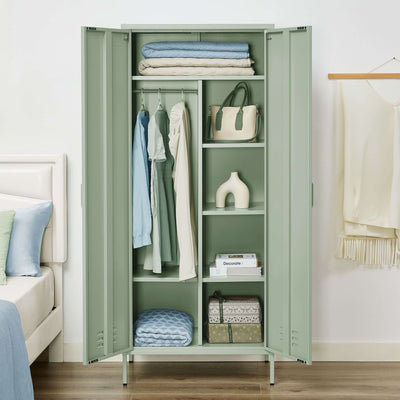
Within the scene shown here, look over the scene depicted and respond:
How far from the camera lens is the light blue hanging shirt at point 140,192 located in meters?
3.03

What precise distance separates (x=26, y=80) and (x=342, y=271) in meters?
2.25

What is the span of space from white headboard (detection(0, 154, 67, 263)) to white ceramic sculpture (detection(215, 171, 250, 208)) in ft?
3.08

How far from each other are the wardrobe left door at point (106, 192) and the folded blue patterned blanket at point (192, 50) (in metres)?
0.15

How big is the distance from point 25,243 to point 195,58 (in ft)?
4.56

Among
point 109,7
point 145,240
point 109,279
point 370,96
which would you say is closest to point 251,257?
point 145,240

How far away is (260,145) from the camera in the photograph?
305cm

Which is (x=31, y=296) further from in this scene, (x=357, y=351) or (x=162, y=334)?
(x=357, y=351)

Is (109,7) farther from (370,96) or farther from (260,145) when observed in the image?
(370,96)

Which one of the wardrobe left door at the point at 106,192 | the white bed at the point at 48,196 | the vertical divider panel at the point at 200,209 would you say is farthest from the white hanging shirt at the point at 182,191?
the white bed at the point at 48,196

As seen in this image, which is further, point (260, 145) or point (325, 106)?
point (325, 106)

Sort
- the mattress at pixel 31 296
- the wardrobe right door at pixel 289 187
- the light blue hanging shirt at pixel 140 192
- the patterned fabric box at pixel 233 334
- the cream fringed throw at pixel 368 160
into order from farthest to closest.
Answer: the cream fringed throw at pixel 368 160 → the patterned fabric box at pixel 233 334 → the light blue hanging shirt at pixel 140 192 → the wardrobe right door at pixel 289 187 → the mattress at pixel 31 296

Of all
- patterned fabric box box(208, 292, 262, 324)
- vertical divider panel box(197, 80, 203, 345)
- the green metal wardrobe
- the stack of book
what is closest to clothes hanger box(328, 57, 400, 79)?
the green metal wardrobe

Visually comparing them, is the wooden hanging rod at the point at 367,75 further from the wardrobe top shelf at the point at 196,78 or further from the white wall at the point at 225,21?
the wardrobe top shelf at the point at 196,78

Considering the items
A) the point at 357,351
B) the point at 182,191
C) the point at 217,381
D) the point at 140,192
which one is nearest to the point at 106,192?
the point at 140,192
